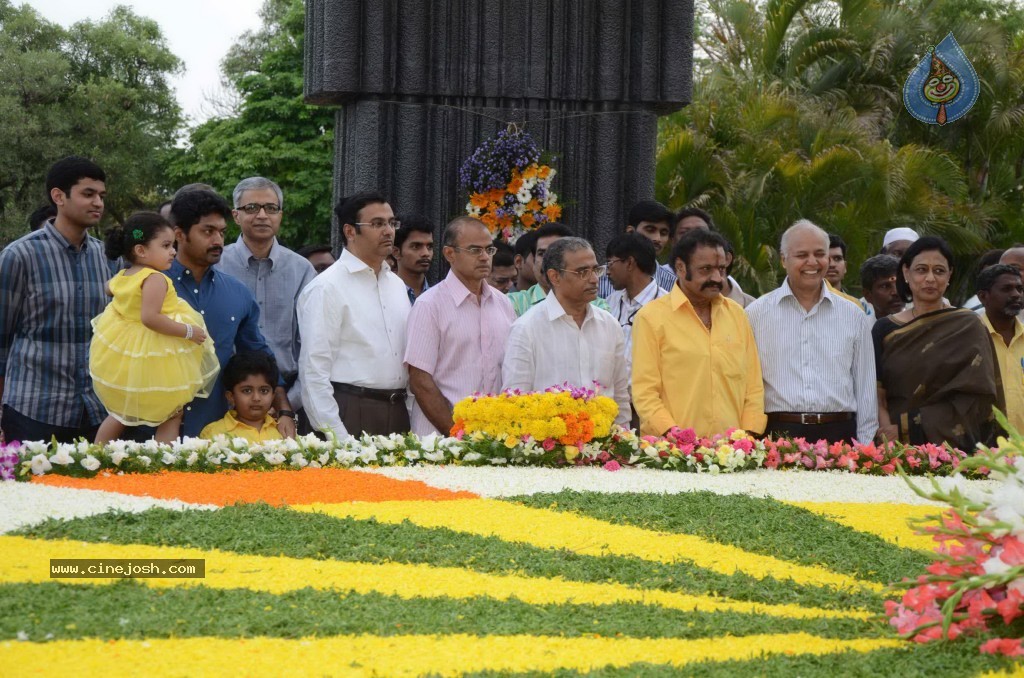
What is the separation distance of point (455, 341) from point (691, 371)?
121 centimetres

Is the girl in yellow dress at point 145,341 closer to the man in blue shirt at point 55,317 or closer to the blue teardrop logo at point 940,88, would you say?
the man in blue shirt at point 55,317

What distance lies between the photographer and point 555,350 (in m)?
6.53

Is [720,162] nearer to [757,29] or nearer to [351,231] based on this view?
[757,29]

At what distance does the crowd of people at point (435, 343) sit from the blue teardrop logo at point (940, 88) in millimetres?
7425

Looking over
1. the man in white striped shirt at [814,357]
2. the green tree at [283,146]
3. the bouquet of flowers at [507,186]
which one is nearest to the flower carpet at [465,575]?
the man in white striped shirt at [814,357]

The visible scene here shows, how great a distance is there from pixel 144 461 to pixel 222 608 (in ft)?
7.25

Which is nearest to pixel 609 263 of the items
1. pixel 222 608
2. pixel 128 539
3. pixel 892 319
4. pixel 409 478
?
pixel 892 319

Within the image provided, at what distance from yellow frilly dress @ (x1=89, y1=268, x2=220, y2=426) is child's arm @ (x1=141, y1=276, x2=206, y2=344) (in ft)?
0.14

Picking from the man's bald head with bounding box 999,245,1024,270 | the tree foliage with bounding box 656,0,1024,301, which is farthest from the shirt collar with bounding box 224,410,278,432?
the tree foliage with bounding box 656,0,1024,301

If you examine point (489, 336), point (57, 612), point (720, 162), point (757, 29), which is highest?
point (757, 29)

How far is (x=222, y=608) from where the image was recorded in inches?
137

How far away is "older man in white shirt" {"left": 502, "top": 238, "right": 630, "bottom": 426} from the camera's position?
6473mm

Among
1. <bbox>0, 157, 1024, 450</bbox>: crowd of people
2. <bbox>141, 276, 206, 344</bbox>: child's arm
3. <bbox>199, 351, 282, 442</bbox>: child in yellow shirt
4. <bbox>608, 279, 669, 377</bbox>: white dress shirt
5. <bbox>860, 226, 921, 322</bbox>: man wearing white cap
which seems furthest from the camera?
<bbox>860, 226, 921, 322</bbox>: man wearing white cap

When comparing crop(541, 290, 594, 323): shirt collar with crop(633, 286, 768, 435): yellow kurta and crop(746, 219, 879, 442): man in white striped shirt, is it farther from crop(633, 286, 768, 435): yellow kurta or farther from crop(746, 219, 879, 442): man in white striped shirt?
crop(746, 219, 879, 442): man in white striped shirt
